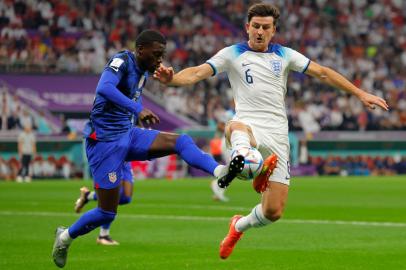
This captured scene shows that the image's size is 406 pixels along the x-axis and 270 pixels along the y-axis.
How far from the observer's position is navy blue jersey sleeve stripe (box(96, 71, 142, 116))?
35.1 feet

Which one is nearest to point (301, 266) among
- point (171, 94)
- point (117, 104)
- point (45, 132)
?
point (117, 104)

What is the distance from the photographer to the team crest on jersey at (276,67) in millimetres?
11695

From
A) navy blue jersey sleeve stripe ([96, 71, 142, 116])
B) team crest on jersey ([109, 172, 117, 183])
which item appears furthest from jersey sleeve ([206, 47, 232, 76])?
team crest on jersey ([109, 172, 117, 183])

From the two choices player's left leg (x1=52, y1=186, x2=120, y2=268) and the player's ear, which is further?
player's left leg (x1=52, y1=186, x2=120, y2=268)

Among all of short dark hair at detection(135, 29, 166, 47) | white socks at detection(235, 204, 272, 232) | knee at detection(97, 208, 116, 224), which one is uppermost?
short dark hair at detection(135, 29, 166, 47)

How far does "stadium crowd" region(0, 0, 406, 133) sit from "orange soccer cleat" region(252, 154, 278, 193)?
102 ft

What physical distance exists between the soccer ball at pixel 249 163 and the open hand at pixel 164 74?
1.20 meters

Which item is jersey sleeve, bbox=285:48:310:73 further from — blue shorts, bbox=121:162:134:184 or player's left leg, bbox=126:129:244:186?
blue shorts, bbox=121:162:134:184

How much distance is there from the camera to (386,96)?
4784cm

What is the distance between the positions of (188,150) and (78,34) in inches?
1287

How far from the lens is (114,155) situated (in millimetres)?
11406

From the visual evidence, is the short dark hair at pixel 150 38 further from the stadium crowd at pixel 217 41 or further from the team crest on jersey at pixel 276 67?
the stadium crowd at pixel 217 41

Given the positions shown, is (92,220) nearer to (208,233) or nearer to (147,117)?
(147,117)

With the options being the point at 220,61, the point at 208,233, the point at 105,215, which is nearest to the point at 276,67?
the point at 220,61
